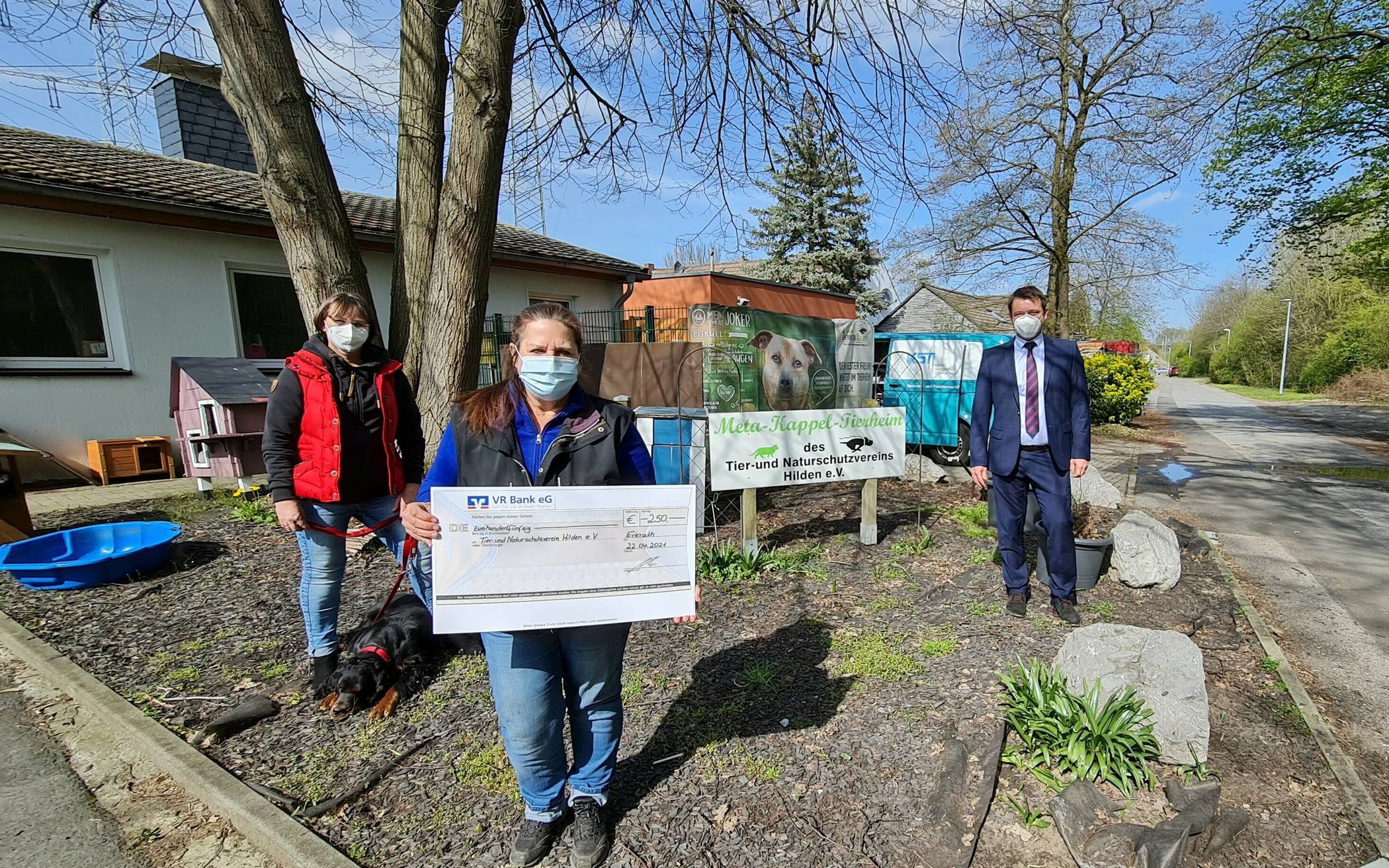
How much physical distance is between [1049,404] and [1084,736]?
6.91 feet

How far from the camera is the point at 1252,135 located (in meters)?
13.7

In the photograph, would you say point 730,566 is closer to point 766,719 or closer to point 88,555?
point 766,719

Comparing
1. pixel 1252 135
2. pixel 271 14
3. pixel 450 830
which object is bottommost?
pixel 450 830

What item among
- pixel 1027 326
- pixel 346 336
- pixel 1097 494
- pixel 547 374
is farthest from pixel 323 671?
pixel 1097 494

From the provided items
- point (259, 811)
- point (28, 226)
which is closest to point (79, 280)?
point (28, 226)

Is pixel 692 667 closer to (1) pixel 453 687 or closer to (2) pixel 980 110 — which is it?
(1) pixel 453 687

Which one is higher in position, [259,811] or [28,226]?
[28,226]

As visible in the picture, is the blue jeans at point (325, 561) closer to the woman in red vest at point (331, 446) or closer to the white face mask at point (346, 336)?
the woman in red vest at point (331, 446)

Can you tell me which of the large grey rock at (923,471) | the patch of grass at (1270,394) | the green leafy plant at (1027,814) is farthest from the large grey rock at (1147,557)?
the patch of grass at (1270,394)

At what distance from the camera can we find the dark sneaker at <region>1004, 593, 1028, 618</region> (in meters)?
4.16

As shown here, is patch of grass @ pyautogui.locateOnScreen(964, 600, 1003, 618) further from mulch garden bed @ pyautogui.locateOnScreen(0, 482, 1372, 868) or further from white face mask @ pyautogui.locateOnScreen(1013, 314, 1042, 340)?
white face mask @ pyautogui.locateOnScreen(1013, 314, 1042, 340)

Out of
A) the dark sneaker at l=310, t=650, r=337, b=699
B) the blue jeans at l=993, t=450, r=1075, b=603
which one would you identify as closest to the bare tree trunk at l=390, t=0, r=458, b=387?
the dark sneaker at l=310, t=650, r=337, b=699

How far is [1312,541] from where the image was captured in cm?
646

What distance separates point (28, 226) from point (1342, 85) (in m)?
21.0
